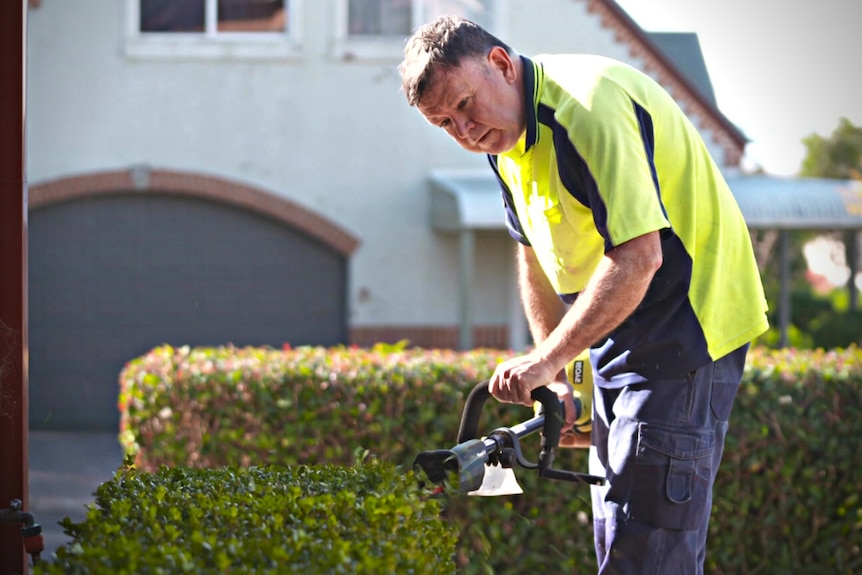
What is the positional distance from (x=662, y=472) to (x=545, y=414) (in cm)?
34

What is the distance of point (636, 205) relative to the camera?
9.32ft

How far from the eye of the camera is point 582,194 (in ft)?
9.93

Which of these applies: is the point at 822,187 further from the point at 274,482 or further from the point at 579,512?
the point at 274,482

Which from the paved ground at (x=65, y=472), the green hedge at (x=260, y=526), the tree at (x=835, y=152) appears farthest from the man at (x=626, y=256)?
the tree at (x=835, y=152)

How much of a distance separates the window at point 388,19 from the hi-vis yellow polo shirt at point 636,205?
10698mm

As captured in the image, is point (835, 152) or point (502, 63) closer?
point (502, 63)

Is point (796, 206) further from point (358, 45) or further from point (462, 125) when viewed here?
point (462, 125)

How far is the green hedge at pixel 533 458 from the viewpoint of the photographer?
5.19 meters

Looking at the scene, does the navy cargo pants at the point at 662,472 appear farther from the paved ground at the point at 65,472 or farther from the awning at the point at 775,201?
the awning at the point at 775,201

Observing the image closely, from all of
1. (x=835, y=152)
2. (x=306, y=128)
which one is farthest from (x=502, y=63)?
(x=835, y=152)

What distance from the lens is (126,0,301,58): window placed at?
44.4 ft

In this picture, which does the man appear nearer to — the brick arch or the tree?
the brick arch

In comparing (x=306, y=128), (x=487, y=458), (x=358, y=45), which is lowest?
(x=487, y=458)

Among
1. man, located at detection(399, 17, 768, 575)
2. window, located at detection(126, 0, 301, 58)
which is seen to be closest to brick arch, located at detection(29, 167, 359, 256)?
window, located at detection(126, 0, 301, 58)
